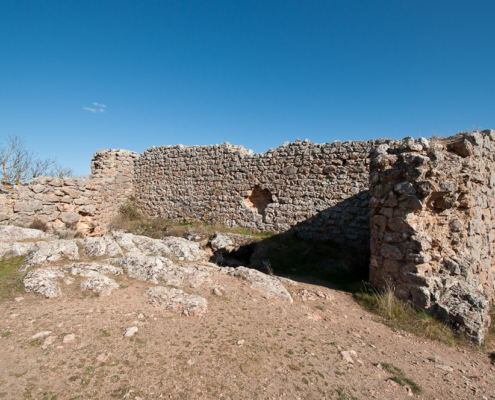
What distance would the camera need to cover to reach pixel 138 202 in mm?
14391

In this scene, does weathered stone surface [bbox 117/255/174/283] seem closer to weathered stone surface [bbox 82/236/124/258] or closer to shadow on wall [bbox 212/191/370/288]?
weathered stone surface [bbox 82/236/124/258]

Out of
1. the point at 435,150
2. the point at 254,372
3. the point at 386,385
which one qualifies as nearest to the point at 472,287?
the point at 435,150

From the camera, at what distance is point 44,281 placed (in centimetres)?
442

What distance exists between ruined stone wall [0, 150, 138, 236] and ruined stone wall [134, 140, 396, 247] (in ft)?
3.01

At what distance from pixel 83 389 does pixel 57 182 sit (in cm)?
954

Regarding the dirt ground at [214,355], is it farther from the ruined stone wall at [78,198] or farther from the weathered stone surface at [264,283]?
the ruined stone wall at [78,198]

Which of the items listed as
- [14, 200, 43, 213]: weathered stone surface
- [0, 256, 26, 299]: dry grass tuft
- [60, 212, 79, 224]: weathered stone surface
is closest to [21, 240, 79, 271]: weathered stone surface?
[0, 256, 26, 299]: dry grass tuft

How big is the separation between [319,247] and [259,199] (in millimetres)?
3389

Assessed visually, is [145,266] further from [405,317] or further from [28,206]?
[28,206]

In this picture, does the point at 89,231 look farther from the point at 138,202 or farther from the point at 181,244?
the point at 181,244

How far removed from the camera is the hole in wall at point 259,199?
11594mm

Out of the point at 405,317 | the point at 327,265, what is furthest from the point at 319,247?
the point at 405,317

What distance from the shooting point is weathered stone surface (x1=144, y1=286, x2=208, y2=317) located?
166 inches

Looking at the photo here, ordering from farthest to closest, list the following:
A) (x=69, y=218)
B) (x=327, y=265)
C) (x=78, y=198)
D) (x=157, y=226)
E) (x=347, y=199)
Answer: (x=157, y=226) < (x=78, y=198) < (x=69, y=218) < (x=347, y=199) < (x=327, y=265)
